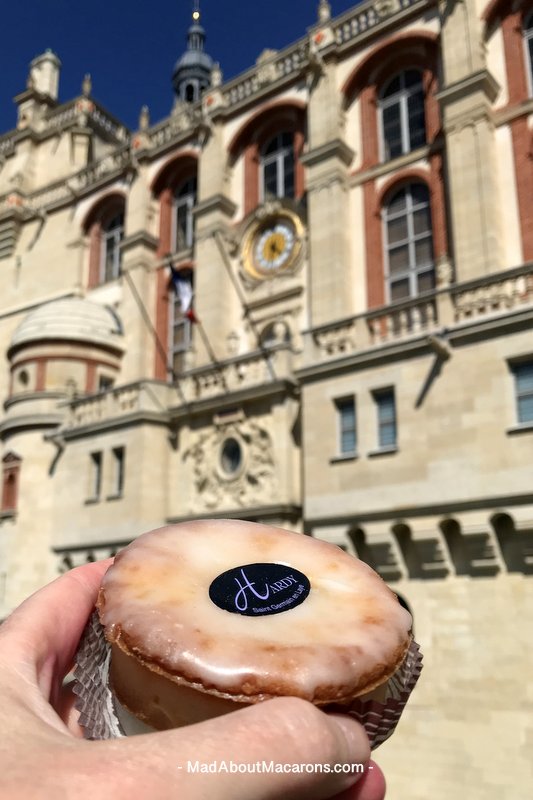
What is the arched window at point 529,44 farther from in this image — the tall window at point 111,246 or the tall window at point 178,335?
the tall window at point 111,246

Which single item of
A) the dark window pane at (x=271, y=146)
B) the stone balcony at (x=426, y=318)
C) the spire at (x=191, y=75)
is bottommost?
the stone balcony at (x=426, y=318)

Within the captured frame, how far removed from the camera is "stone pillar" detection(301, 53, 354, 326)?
2198cm

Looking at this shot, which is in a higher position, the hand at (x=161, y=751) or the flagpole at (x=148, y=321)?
the flagpole at (x=148, y=321)

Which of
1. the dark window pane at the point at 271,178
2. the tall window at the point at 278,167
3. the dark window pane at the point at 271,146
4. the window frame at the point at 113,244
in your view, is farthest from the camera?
the window frame at the point at 113,244

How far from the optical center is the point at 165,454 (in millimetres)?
21875

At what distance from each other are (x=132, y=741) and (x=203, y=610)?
26.0 inches

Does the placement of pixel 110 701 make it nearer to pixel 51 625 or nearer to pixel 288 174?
pixel 51 625

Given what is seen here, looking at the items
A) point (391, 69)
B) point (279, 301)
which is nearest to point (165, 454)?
point (279, 301)

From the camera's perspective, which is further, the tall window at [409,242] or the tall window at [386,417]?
the tall window at [409,242]

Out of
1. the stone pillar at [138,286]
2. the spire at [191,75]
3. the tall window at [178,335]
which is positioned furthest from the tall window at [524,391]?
the spire at [191,75]

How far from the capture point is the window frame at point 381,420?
16.2 meters

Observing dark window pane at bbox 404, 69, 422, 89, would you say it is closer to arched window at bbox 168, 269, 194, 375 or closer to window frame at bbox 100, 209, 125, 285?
arched window at bbox 168, 269, 194, 375

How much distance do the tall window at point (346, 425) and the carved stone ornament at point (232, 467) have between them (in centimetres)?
246

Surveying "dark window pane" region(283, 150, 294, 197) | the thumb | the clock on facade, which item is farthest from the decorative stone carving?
the thumb
